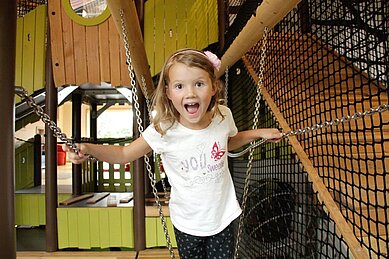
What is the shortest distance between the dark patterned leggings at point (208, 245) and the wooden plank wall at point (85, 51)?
5.98ft

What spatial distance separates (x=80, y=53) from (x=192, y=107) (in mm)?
2004

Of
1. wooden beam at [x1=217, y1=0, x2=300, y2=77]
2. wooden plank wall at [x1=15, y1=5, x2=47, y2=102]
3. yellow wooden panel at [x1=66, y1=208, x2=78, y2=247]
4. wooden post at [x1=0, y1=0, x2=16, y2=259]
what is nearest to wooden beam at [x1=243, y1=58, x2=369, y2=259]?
wooden beam at [x1=217, y1=0, x2=300, y2=77]

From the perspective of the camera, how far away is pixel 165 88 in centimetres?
106

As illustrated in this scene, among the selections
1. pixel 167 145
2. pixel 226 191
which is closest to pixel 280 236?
pixel 226 191

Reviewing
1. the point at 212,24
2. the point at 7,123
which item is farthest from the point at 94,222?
the point at 7,123

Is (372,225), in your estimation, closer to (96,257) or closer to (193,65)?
(193,65)

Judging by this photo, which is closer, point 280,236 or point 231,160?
point 280,236

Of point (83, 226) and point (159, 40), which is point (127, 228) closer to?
point (83, 226)

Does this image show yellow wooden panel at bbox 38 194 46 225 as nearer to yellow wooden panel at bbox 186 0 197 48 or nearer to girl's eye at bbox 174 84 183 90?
yellow wooden panel at bbox 186 0 197 48

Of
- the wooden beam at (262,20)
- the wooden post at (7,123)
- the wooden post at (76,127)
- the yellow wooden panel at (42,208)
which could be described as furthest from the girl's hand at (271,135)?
the wooden post at (76,127)

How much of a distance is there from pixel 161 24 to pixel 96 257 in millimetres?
1826

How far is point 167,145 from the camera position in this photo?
3.41 ft

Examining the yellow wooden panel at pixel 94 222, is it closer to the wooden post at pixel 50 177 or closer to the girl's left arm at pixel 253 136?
the wooden post at pixel 50 177

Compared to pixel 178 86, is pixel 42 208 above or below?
below
